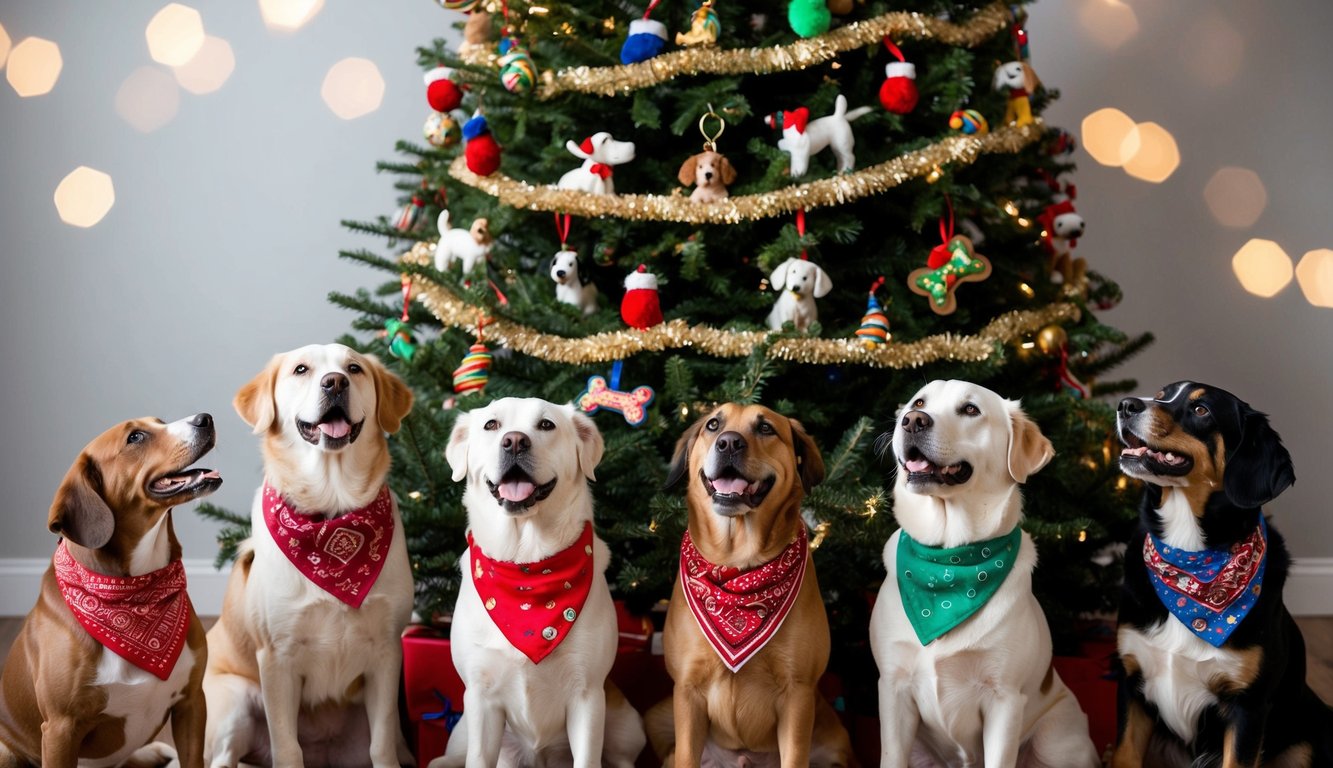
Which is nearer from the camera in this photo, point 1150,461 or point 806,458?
point 1150,461

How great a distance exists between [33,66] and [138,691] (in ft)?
9.36

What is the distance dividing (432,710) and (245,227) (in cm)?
223

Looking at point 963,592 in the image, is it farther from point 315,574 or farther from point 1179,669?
point 315,574

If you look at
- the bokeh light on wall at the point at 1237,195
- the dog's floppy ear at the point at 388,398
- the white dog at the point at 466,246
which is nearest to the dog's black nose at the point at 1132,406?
the dog's floppy ear at the point at 388,398

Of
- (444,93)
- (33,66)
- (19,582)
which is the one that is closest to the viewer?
(444,93)

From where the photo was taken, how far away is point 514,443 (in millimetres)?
2252

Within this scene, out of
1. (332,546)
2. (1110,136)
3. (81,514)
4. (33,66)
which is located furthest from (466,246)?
(1110,136)

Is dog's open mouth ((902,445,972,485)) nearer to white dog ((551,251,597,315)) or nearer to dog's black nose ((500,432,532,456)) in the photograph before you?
dog's black nose ((500,432,532,456))

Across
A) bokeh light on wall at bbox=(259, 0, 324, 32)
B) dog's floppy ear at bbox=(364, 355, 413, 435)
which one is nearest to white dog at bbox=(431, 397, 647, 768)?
dog's floppy ear at bbox=(364, 355, 413, 435)

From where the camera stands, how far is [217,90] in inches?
160

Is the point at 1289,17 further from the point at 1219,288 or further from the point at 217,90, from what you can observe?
the point at 217,90

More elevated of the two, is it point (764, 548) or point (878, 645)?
point (764, 548)

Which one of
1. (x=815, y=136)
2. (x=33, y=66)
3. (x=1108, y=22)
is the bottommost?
(x=815, y=136)

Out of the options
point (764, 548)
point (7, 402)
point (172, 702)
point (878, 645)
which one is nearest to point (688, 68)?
point (764, 548)
